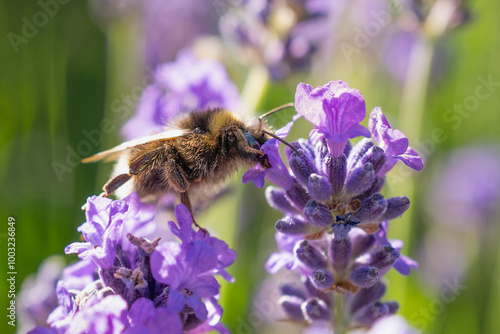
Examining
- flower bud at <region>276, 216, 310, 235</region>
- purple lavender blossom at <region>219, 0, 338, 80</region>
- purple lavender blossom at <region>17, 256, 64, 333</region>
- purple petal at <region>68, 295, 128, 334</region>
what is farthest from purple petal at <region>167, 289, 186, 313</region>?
purple lavender blossom at <region>219, 0, 338, 80</region>

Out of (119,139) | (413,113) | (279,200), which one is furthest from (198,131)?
(119,139)

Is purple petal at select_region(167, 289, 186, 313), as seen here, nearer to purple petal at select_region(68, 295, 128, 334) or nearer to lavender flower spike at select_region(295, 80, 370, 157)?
purple petal at select_region(68, 295, 128, 334)

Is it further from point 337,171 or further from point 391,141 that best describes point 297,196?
point 391,141

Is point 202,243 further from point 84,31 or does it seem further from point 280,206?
point 84,31

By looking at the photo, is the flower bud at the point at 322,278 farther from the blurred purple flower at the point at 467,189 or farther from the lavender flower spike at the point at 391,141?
the blurred purple flower at the point at 467,189

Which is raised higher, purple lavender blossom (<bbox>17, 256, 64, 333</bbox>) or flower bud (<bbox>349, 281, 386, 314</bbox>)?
purple lavender blossom (<bbox>17, 256, 64, 333</bbox>)

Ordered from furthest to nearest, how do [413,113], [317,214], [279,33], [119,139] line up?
[119,139] < [279,33] < [413,113] < [317,214]

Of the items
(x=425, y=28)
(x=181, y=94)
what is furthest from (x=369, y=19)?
(x=181, y=94)
